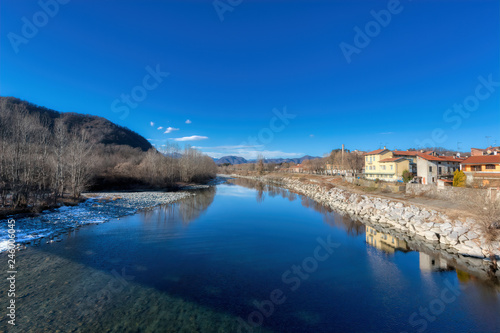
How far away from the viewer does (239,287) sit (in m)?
7.60

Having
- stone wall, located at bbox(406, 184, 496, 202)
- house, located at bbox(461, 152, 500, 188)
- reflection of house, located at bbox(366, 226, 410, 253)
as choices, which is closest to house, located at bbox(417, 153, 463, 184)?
house, located at bbox(461, 152, 500, 188)

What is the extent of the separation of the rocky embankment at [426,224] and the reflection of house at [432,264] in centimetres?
169

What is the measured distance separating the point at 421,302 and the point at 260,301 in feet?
17.6

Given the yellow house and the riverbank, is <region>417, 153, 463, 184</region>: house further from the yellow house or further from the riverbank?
the riverbank

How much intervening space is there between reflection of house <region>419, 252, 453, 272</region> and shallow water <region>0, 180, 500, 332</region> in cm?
5

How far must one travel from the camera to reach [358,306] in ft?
22.1

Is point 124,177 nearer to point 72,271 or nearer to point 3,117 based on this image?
point 3,117

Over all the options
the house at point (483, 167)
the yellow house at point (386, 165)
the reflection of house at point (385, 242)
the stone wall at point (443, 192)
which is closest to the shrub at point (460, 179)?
the house at point (483, 167)

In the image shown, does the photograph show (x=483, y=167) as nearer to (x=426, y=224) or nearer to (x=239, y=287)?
(x=426, y=224)

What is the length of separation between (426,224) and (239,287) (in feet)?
44.9

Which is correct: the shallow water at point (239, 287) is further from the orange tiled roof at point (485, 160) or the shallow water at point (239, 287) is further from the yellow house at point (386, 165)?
the yellow house at point (386, 165)

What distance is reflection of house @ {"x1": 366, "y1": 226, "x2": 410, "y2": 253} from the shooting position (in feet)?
Answer: 39.9

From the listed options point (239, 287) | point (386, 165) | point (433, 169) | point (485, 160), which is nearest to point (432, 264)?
point (239, 287)

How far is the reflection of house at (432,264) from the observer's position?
9.67 meters
